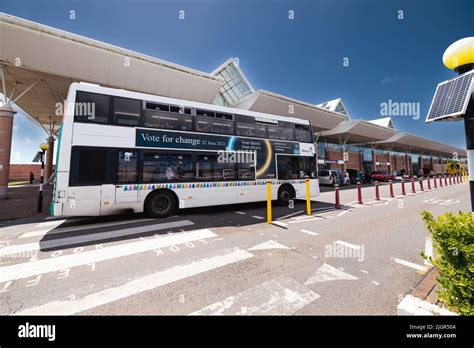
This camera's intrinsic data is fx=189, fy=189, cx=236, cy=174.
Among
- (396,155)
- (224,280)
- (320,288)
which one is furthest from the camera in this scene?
(396,155)

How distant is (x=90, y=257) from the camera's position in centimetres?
372

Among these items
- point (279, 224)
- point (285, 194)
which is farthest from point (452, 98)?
point (285, 194)

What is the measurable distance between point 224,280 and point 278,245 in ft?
5.89

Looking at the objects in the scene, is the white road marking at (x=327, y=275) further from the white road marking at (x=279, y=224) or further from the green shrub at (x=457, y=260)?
the white road marking at (x=279, y=224)

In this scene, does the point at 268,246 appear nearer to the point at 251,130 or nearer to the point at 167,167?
the point at 167,167

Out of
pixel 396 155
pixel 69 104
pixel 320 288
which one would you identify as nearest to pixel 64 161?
pixel 69 104

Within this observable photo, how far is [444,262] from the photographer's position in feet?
6.99

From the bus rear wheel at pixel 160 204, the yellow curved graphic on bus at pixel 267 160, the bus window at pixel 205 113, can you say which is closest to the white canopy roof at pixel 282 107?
the yellow curved graphic on bus at pixel 267 160

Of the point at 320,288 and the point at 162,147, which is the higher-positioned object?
the point at 162,147

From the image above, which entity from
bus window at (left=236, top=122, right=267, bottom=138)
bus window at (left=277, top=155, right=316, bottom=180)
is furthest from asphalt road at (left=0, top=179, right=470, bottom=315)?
bus window at (left=236, top=122, right=267, bottom=138)

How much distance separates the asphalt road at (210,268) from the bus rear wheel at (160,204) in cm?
87

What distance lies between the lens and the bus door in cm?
621

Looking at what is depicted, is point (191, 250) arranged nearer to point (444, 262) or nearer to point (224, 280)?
point (224, 280)
